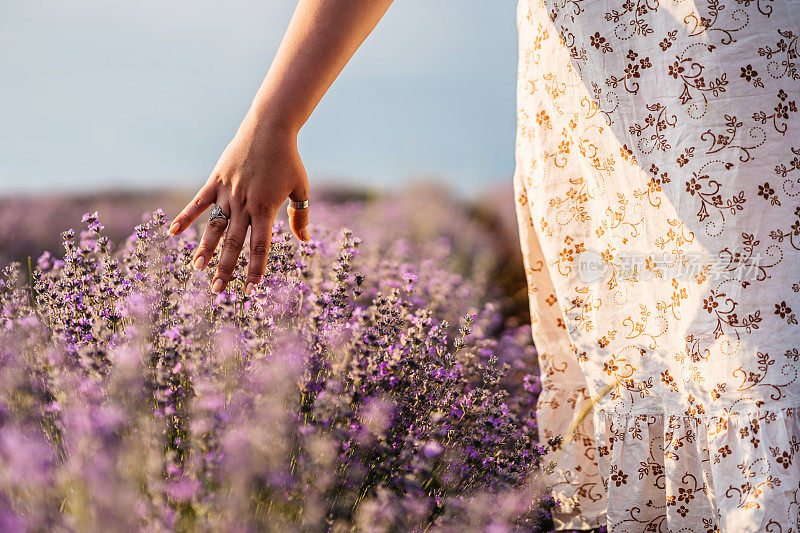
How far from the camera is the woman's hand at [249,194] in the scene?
1.03 metres

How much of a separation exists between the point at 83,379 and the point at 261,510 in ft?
1.07

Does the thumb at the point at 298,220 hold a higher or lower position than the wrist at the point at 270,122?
lower

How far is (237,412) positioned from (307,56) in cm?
64

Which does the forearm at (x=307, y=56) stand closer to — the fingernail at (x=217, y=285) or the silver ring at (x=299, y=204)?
the silver ring at (x=299, y=204)

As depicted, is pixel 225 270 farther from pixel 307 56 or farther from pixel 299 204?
pixel 307 56

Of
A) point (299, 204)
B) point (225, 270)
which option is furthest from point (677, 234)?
point (225, 270)

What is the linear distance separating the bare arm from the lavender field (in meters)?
0.09

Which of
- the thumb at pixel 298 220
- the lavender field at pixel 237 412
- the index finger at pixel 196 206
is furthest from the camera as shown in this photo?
the thumb at pixel 298 220

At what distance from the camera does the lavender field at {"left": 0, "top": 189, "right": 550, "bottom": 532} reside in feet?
2.19

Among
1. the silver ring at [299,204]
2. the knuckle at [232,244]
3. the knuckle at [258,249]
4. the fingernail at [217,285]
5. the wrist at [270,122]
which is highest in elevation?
the wrist at [270,122]

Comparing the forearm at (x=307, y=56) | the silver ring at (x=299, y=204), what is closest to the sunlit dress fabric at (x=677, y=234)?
the forearm at (x=307, y=56)

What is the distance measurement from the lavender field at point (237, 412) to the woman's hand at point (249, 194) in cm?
7

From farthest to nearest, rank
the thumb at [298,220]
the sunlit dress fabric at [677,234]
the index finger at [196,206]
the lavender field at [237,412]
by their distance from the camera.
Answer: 1. the thumb at [298,220]
2. the index finger at [196,206]
3. the sunlit dress fabric at [677,234]
4. the lavender field at [237,412]

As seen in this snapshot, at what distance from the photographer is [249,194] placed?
1.04m
